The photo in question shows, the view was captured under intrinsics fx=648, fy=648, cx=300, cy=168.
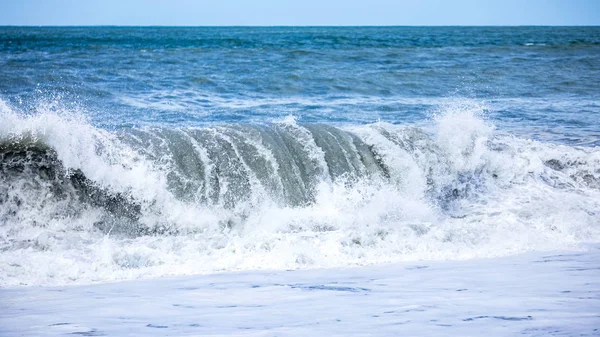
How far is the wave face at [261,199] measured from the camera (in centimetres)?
569

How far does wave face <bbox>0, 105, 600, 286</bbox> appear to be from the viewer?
5.69 m

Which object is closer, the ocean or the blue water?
the ocean

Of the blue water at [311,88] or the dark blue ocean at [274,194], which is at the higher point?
the blue water at [311,88]

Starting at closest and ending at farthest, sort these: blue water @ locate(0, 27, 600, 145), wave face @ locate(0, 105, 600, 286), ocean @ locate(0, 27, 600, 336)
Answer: ocean @ locate(0, 27, 600, 336)
wave face @ locate(0, 105, 600, 286)
blue water @ locate(0, 27, 600, 145)

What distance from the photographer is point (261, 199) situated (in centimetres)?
720

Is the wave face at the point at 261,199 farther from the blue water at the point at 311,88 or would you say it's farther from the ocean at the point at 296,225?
the blue water at the point at 311,88

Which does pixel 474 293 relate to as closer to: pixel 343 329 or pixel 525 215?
pixel 343 329

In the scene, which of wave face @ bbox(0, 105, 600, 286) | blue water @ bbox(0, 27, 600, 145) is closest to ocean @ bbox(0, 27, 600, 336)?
wave face @ bbox(0, 105, 600, 286)

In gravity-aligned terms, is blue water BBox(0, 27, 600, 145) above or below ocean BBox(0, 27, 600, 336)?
above

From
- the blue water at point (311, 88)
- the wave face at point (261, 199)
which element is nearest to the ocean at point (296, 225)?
the wave face at point (261, 199)

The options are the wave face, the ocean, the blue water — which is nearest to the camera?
the ocean

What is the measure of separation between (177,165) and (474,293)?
4068mm

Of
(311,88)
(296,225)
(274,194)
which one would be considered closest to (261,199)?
(274,194)

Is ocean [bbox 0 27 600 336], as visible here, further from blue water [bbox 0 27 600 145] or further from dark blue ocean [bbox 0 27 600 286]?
blue water [bbox 0 27 600 145]
